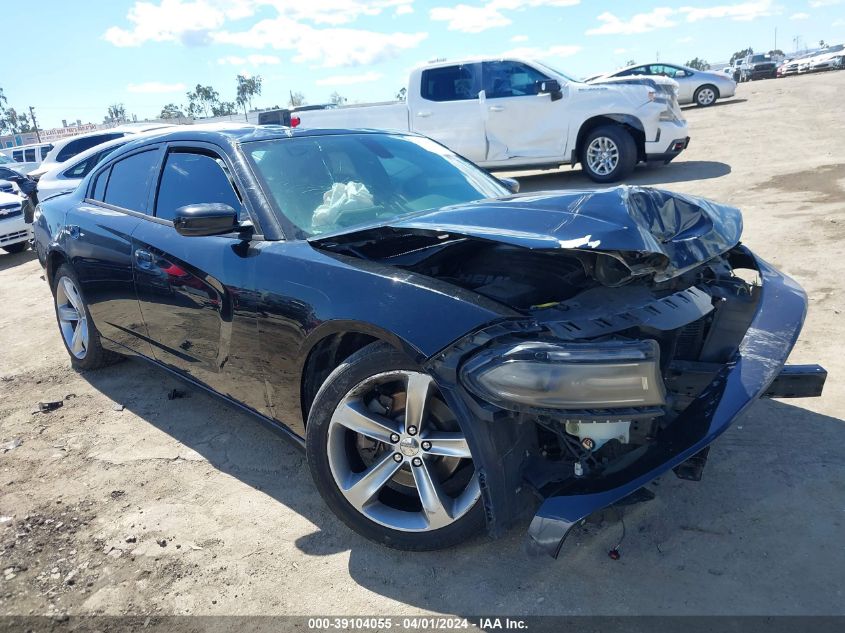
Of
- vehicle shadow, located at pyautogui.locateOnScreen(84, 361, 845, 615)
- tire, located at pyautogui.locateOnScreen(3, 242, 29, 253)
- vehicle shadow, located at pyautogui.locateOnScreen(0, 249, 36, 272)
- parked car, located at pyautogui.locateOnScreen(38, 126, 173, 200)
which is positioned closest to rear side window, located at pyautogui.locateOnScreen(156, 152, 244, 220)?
vehicle shadow, located at pyautogui.locateOnScreen(84, 361, 845, 615)

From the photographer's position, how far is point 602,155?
9758 millimetres

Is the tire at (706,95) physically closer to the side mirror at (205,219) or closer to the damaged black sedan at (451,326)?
the damaged black sedan at (451,326)

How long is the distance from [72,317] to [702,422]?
172 inches

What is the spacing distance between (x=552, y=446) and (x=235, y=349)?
5.02 feet

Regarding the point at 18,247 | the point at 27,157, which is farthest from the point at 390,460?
the point at 27,157

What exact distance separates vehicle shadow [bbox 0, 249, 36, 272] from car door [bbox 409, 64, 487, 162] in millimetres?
6696

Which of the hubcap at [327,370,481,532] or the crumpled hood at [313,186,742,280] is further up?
the crumpled hood at [313,186,742,280]

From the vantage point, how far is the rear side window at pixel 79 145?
433 inches

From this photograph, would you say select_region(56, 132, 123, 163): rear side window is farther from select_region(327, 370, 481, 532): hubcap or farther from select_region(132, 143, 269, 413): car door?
select_region(327, 370, 481, 532): hubcap

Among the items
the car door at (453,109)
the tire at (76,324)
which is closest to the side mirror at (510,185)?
the tire at (76,324)

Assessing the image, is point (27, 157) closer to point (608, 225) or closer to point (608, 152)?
point (608, 152)

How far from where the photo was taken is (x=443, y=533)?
2377 mm

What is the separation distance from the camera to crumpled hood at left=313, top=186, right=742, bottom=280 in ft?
7.09

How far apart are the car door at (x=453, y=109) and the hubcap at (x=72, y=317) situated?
22.4ft
